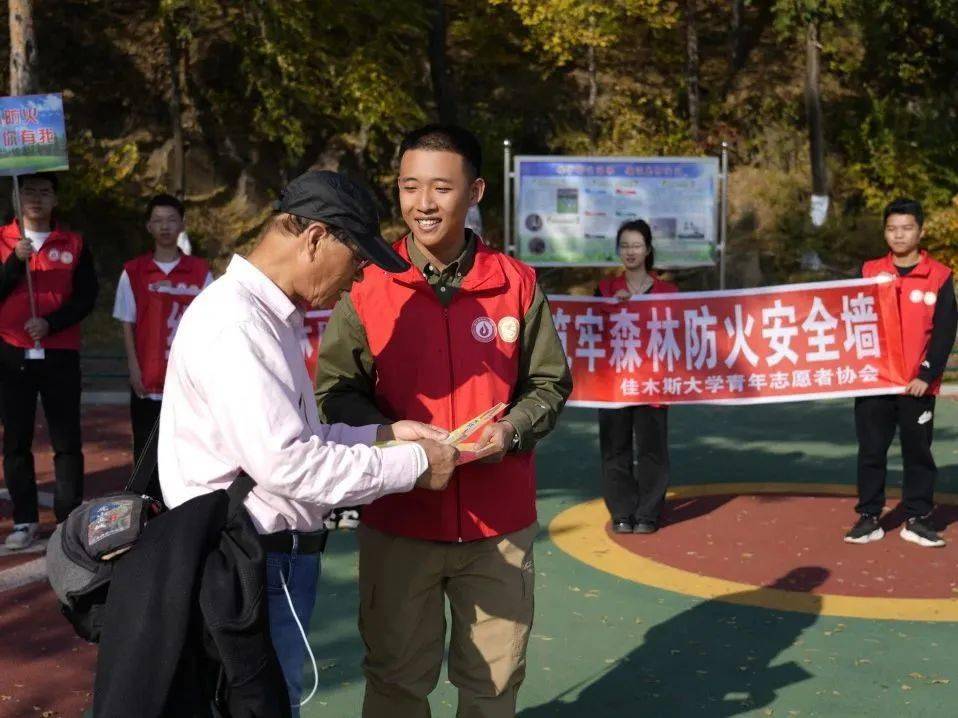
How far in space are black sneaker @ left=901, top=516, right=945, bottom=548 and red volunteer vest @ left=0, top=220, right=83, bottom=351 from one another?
5.08 m

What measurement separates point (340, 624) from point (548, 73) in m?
21.6

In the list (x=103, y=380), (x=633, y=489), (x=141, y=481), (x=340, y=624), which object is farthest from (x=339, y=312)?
(x=103, y=380)

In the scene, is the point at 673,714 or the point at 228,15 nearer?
the point at 673,714

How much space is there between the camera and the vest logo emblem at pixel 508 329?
3.91 m

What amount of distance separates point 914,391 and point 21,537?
5.31 m

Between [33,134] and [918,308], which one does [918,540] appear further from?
[33,134]

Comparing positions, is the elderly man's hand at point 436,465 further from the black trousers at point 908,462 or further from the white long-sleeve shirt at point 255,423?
the black trousers at point 908,462

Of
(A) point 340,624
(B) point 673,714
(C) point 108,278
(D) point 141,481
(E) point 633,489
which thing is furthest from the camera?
(C) point 108,278

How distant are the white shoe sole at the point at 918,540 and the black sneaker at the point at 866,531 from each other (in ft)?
0.43

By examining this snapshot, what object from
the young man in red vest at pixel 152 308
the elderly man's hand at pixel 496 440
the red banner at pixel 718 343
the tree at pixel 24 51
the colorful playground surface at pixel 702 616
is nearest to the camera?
the elderly man's hand at pixel 496 440

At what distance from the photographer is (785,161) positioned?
2662 cm

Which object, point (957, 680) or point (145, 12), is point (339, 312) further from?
point (145, 12)

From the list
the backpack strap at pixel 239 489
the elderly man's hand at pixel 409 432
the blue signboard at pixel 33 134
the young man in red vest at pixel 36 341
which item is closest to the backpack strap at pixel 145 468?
the backpack strap at pixel 239 489

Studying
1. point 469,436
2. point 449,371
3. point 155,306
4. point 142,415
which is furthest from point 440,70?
point 469,436
